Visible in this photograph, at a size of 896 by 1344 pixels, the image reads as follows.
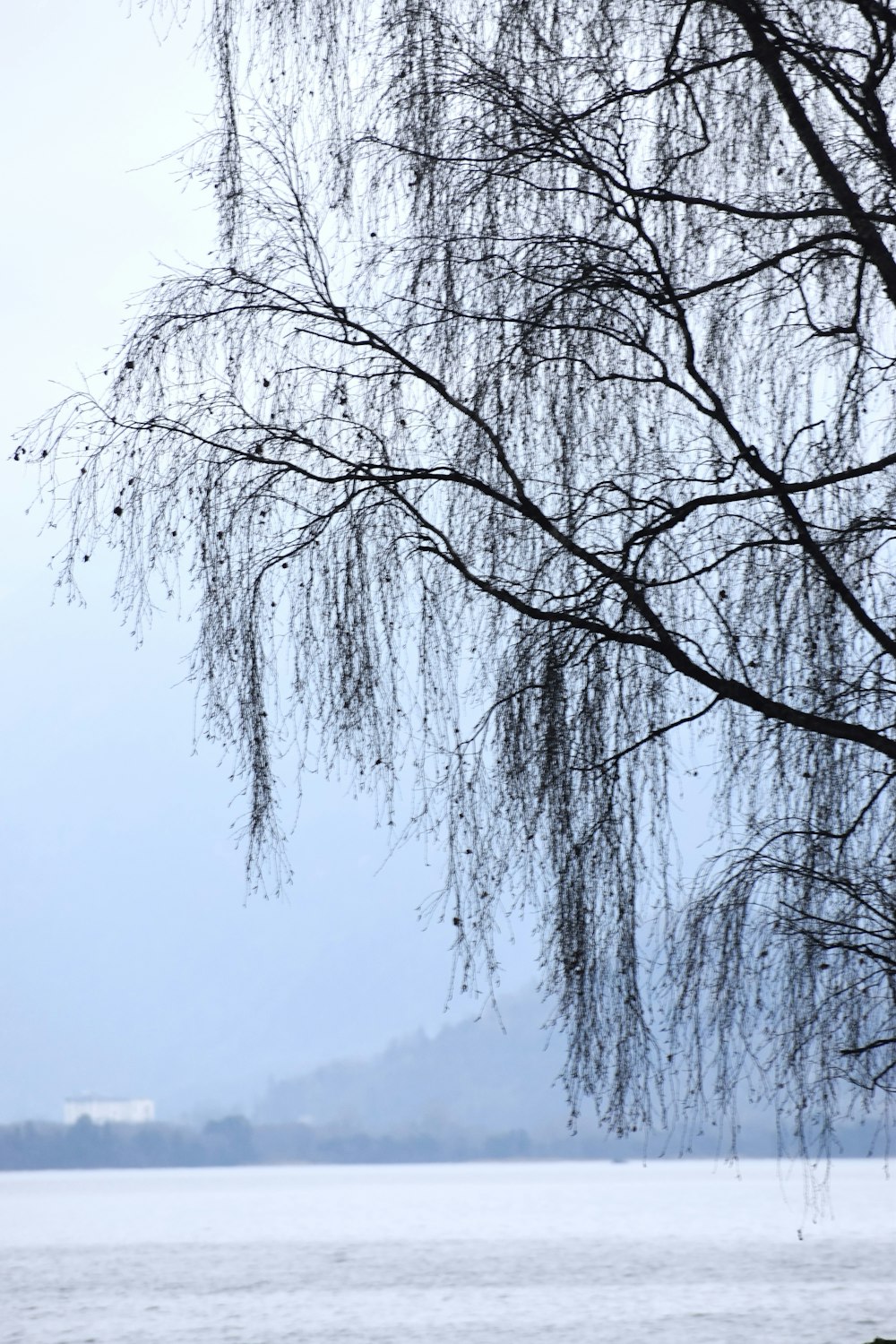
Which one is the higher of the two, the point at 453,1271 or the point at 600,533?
the point at 600,533

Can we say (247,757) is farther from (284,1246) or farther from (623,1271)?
(284,1246)

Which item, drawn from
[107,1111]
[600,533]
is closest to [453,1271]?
[600,533]

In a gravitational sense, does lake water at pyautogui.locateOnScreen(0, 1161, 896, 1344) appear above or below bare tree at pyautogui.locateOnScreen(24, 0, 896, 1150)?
below

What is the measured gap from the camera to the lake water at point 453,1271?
1304 inches

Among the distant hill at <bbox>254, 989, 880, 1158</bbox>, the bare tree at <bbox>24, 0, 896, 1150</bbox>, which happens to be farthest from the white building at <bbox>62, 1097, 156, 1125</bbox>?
the bare tree at <bbox>24, 0, 896, 1150</bbox>

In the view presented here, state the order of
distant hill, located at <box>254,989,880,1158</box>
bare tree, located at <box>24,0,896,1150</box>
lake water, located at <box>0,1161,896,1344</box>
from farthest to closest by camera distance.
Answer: distant hill, located at <box>254,989,880,1158</box> → lake water, located at <box>0,1161,896,1344</box> → bare tree, located at <box>24,0,896,1150</box>

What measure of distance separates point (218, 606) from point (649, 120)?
1.74m

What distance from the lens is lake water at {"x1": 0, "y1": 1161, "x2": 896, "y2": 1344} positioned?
1304 inches

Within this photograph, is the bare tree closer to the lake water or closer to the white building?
the lake water

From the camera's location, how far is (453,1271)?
47688mm

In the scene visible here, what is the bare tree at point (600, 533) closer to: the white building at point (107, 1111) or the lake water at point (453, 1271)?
the lake water at point (453, 1271)

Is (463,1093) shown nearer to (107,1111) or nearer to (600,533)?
(107,1111)

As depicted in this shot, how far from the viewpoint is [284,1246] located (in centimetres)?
5888

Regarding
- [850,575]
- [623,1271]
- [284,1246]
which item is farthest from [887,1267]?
[850,575]
